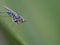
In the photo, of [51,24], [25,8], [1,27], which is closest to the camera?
[1,27]

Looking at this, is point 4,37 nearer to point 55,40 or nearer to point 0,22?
point 0,22

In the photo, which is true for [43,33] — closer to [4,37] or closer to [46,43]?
[46,43]

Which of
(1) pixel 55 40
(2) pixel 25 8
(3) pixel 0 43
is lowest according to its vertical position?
(3) pixel 0 43

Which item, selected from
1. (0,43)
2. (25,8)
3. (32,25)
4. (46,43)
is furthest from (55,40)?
(0,43)

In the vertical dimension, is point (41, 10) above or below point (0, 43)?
above

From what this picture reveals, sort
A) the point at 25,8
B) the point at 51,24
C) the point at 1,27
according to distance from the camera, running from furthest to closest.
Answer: the point at 51,24
the point at 25,8
the point at 1,27

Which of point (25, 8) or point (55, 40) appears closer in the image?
point (25, 8)
